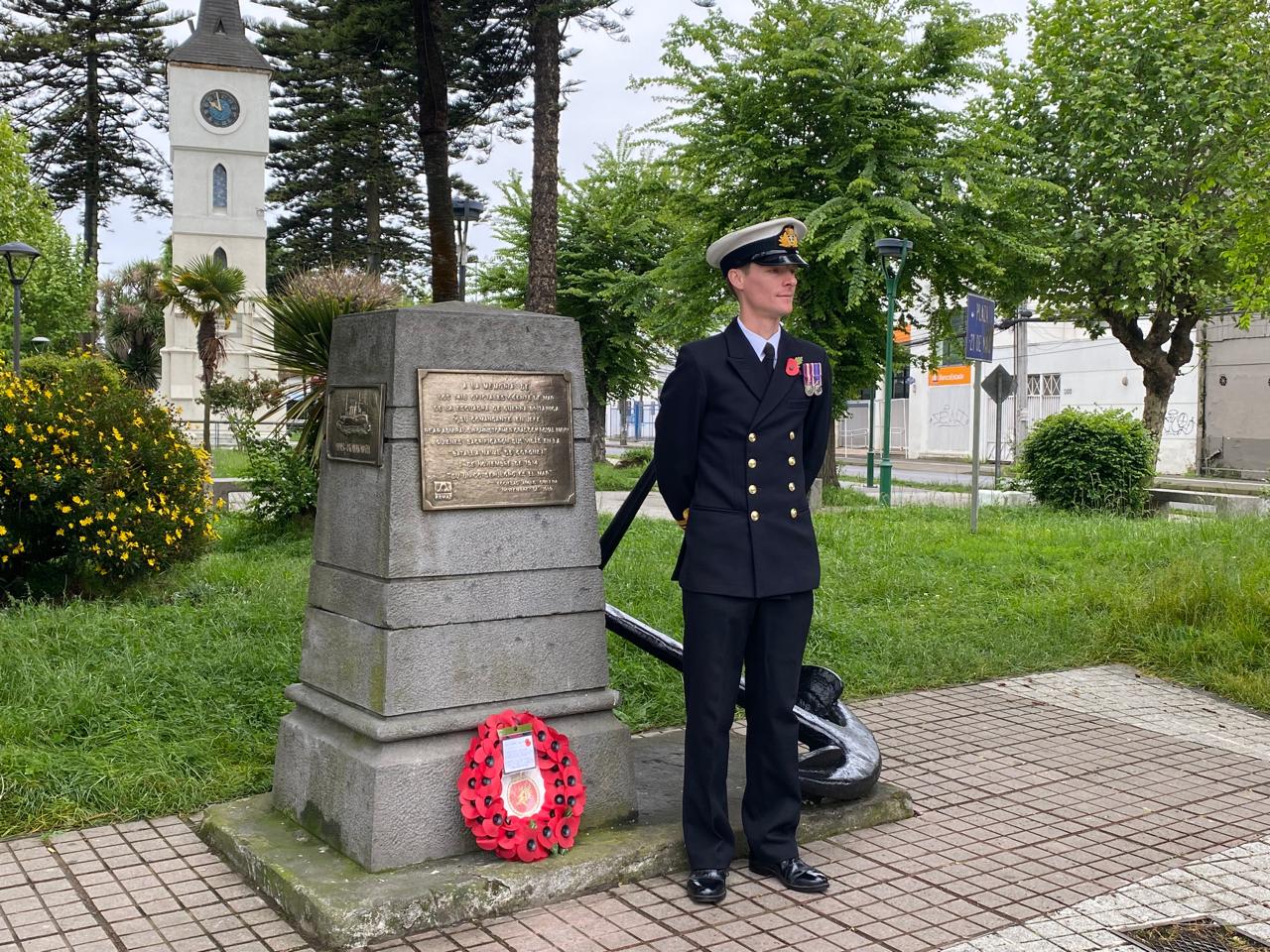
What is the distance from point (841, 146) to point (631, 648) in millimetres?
13738

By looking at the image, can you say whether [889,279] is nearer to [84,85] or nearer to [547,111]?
[547,111]

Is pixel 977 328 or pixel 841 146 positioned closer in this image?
pixel 977 328

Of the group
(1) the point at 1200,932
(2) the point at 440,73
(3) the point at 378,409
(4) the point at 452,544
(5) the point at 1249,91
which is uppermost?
(5) the point at 1249,91

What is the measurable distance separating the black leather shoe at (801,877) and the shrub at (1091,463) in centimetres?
1503

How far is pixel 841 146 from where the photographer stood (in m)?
19.4

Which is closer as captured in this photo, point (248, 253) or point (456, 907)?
point (456, 907)

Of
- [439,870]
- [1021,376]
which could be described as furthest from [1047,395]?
[439,870]

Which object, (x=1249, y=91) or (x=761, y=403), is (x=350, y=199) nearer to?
(x=1249, y=91)

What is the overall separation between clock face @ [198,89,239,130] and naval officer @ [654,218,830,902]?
56.7 meters

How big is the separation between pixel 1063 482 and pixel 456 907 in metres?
16.3

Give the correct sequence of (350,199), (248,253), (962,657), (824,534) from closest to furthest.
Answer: (962,657) → (824,534) → (350,199) → (248,253)

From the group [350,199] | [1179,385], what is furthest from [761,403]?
[350,199]

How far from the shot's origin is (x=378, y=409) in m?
4.16

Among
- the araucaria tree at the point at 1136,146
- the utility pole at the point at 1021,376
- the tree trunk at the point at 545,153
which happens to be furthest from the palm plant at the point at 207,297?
the utility pole at the point at 1021,376
